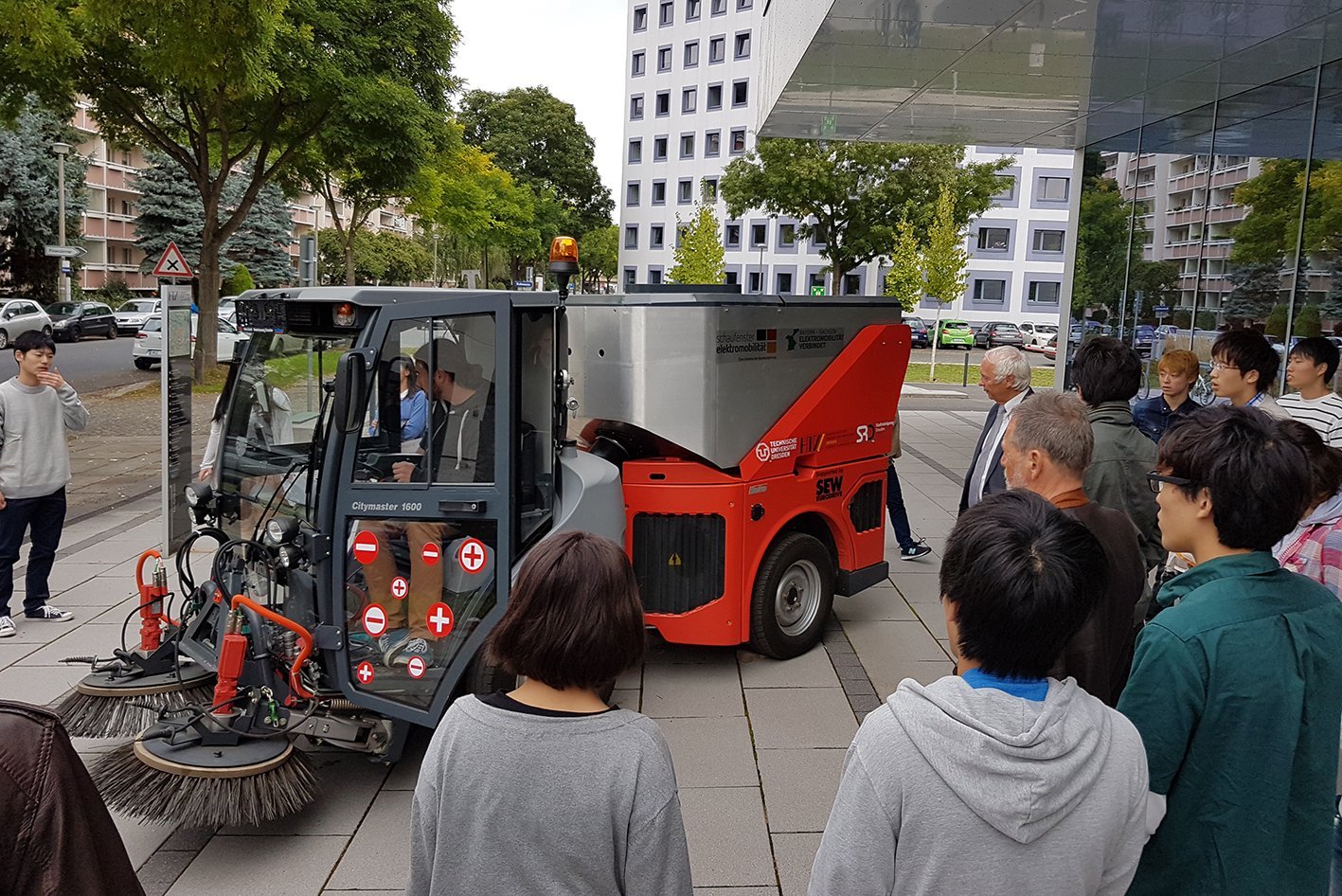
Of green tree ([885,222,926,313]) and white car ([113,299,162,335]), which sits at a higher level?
green tree ([885,222,926,313])

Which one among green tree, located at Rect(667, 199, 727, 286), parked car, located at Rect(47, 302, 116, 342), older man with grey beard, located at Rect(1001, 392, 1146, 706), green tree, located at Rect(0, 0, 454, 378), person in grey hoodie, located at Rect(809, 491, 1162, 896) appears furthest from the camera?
green tree, located at Rect(667, 199, 727, 286)

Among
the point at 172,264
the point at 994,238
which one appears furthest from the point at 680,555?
the point at 994,238

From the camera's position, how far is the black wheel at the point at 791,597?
5.69 meters

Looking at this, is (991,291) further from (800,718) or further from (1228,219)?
(800,718)

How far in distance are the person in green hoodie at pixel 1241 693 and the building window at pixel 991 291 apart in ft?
183

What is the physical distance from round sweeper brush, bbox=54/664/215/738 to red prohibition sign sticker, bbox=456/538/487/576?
1219mm

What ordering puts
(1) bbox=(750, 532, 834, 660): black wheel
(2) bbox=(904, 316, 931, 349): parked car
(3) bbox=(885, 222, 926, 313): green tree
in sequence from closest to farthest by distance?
(1) bbox=(750, 532, 834, 660): black wheel, (3) bbox=(885, 222, 926, 313): green tree, (2) bbox=(904, 316, 931, 349): parked car

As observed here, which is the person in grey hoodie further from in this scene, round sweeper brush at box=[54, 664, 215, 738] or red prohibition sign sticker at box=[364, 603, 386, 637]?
round sweeper brush at box=[54, 664, 215, 738]

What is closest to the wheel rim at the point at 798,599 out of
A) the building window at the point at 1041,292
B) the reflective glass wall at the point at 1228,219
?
the reflective glass wall at the point at 1228,219

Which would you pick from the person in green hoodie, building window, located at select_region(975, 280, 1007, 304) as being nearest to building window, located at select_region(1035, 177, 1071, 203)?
building window, located at select_region(975, 280, 1007, 304)

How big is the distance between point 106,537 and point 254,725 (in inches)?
241

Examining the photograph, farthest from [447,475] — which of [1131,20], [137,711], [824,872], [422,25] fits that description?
[422,25]

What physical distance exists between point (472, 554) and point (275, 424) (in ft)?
3.73

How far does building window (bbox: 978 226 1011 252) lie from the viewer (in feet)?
179
